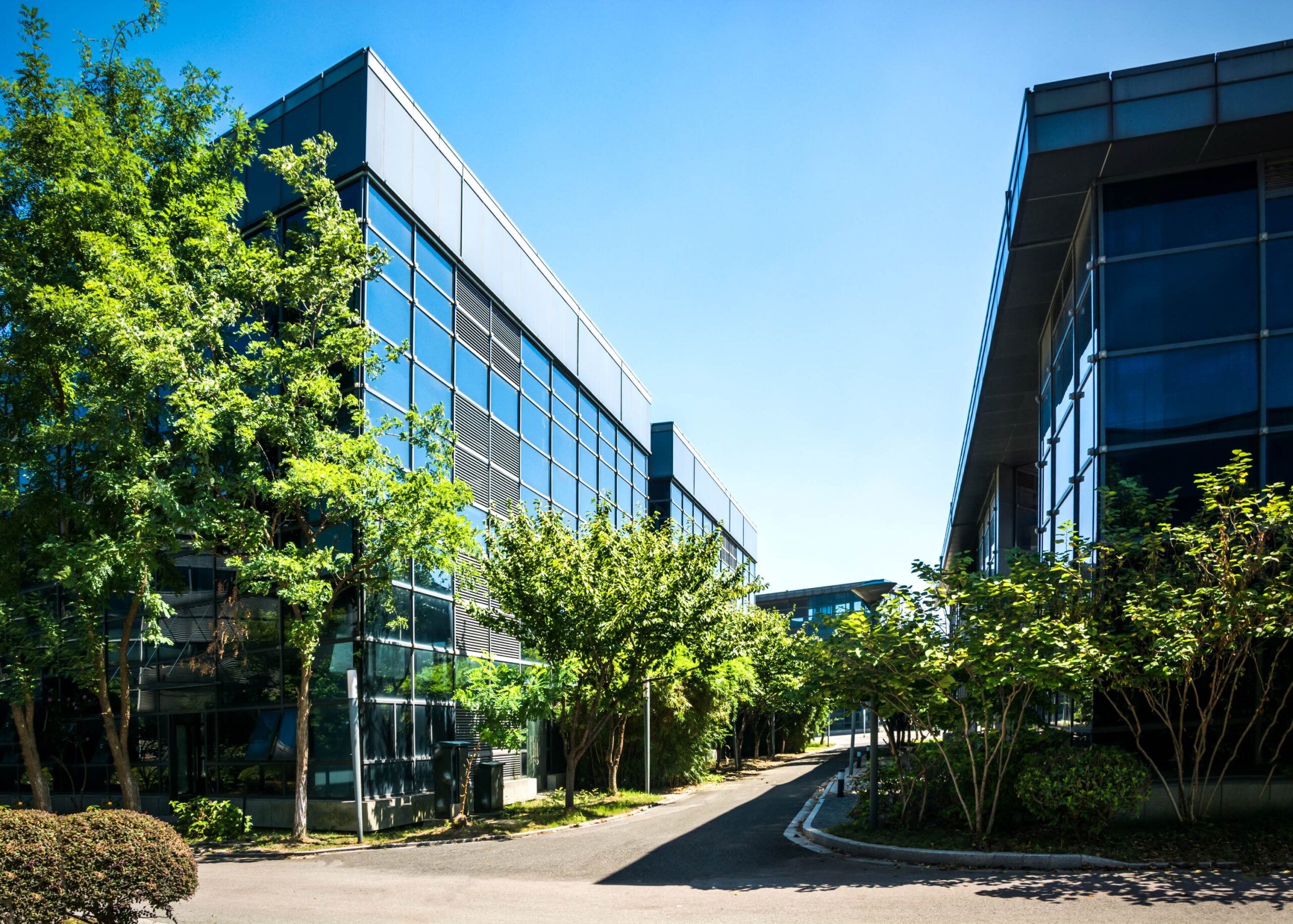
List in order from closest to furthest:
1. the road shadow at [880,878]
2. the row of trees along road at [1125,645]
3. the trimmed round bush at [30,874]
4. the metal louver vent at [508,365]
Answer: the trimmed round bush at [30,874], the road shadow at [880,878], the row of trees along road at [1125,645], the metal louver vent at [508,365]

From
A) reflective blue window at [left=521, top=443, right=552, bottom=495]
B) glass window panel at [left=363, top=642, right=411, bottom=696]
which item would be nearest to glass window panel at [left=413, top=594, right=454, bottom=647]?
glass window panel at [left=363, top=642, right=411, bottom=696]

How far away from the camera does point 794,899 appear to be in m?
11.1

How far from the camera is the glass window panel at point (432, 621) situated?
21.4 m

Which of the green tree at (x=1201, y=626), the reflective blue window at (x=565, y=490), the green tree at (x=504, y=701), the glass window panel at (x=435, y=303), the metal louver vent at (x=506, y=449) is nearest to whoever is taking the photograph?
the green tree at (x=1201, y=626)

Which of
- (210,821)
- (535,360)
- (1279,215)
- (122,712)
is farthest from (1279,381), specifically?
(122,712)

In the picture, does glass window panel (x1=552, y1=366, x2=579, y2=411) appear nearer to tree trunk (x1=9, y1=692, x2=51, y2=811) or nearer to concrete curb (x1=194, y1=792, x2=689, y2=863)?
concrete curb (x1=194, y1=792, x2=689, y2=863)

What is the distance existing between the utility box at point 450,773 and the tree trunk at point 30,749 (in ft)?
23.2

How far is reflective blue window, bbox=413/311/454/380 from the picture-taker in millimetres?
22375

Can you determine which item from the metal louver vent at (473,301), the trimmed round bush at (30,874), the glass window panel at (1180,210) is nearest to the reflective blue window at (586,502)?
the metal louver vent at (473,301)

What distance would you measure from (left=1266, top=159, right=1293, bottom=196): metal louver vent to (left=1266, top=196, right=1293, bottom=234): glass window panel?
0.17m

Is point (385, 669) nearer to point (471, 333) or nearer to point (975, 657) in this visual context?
point (471, 333)

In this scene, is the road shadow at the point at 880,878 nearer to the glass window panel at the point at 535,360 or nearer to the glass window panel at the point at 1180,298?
the glass window panel at the point at 1180,298

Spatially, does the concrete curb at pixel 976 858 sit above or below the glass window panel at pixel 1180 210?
below

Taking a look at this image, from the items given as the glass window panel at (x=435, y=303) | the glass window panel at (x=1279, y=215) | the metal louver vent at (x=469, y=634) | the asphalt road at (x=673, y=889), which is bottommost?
the asphalt road at (x=673, y=889)
